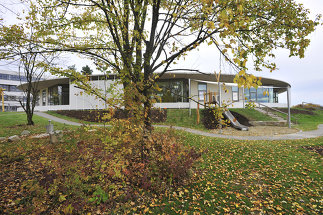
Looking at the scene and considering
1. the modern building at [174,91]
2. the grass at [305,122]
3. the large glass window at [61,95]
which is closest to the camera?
the grass at [305,122]

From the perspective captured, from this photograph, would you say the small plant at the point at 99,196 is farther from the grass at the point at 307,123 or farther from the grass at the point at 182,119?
the grass at the point at 307,123

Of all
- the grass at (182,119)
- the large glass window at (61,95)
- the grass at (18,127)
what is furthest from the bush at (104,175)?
the large glass window at (61,95)

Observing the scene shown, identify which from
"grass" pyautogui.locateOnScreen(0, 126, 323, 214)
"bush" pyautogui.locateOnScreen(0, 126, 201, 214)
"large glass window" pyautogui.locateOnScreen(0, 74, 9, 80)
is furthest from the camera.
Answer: "large glass window" pyautogui.locateOnScreen(0, 74, 9, 80)

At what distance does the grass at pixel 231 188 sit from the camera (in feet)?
11.5

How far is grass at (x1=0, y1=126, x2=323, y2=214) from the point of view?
3.49m

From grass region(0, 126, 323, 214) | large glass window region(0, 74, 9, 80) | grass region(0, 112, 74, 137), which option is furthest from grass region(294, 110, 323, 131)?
large glass window region(0, 74, 9, 80)

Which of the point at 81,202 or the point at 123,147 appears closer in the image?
the point at 81,202

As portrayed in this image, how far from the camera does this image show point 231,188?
4332 mm

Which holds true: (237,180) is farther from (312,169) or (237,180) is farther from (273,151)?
(273,151)

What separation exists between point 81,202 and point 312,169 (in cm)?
671

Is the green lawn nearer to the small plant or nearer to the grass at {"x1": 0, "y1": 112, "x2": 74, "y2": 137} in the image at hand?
the grass at {"x1": 0, "y1": 112, "x2": 74, "y2": 137}

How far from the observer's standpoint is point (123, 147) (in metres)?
3.80

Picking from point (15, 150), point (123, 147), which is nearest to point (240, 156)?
point (123, 147)

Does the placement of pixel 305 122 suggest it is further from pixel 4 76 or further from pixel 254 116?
pixel 4 76
